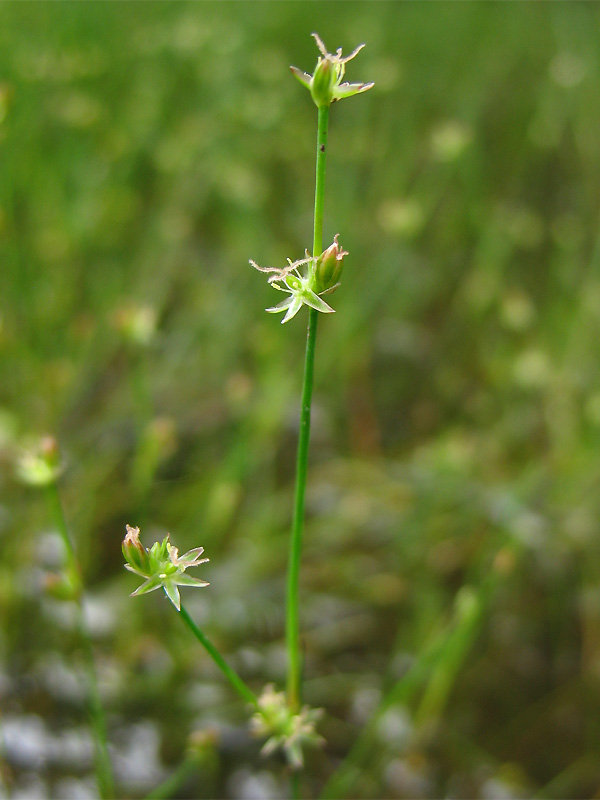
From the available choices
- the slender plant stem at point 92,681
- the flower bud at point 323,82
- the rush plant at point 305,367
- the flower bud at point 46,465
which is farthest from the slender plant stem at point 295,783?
the flower bud at point 323,82

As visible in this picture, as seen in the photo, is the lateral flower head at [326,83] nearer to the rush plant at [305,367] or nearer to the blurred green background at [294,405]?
the rush plant at [305,367]

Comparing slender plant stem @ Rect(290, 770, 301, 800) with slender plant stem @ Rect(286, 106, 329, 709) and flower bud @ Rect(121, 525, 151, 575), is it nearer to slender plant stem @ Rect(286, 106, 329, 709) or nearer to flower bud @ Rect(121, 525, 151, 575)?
slender plant stem @ Rect(286, 106, 329, 709)

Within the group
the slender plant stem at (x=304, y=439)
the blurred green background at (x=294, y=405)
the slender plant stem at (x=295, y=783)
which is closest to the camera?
the slender plant stem at (x=304, y=439)

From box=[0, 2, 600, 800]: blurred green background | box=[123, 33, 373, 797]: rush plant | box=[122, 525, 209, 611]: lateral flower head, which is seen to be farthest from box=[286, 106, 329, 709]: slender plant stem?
box=[0, 2, 600, 800]: blurred green background

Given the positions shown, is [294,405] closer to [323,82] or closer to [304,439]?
[304,439]

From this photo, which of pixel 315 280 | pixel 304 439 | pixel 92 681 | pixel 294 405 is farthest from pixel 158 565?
pixel 294 405

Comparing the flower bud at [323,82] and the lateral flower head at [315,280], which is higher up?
the flower bud at [323,82]
